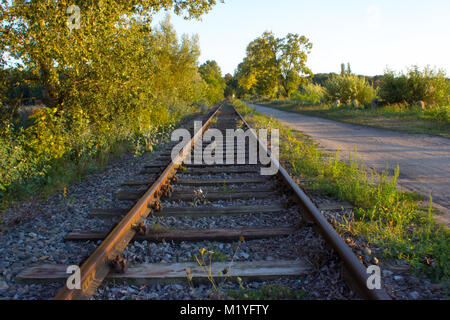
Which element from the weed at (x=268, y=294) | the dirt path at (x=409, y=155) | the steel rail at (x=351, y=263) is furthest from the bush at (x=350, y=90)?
the weed at (x=268, y=294)

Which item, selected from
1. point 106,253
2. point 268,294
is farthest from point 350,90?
point 106,253

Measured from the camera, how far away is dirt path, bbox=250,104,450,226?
427 cm

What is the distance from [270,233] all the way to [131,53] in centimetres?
513

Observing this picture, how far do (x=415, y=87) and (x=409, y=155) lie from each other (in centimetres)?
1038

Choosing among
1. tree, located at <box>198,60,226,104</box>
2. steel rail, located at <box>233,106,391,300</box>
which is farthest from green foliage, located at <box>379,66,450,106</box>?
tree, located at <box>198,60,226,104</box>

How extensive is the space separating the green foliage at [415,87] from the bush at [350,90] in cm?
219

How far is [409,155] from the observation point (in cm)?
645

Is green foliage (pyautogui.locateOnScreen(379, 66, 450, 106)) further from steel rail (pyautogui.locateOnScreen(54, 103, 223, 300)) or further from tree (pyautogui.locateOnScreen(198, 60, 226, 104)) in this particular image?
tree (pyautogui.locateOnScreen(198, 60, 226, 104))

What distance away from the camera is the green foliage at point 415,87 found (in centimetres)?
1401

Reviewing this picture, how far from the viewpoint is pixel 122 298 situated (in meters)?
2.01

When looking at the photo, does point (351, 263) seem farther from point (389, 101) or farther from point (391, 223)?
point (389, 101)

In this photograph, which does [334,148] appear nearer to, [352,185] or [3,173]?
[352,185]

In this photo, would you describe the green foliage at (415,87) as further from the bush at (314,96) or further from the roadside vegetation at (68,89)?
the roadside vegetation at (68,89)

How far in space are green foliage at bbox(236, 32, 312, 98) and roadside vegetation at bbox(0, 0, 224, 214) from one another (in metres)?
41.3
